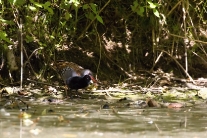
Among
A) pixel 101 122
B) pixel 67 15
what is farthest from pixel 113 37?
pixel 101 122

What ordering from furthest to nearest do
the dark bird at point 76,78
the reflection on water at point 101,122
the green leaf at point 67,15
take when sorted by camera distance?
the green leaf at point 67,15, the dark bird at point 76,78, the reflection on water at point 101,122

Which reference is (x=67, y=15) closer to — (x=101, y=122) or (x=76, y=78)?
(x=76, y=78)

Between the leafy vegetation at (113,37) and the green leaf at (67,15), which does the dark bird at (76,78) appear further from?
the green leaf at (67,15)

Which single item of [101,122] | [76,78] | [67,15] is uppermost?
[67,15]

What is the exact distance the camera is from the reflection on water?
9.74ft

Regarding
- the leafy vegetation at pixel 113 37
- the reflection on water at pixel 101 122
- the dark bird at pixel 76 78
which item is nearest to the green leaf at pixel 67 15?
the leafy vegetation at pixel 113 37

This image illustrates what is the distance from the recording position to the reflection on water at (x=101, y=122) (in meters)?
2.97

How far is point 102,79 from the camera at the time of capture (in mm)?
6367

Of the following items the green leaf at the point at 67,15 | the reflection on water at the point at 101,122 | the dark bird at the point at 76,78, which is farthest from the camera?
the green leaf at the point at 67,15

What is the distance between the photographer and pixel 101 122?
3.43m

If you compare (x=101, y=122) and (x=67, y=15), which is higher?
(x=67, y=15)

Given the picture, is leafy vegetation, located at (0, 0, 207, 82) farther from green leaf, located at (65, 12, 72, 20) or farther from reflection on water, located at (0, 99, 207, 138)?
reflection on water, located at (0, 99, 207, 138)

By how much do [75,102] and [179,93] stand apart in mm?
1505

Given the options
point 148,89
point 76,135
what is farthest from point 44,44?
point 76,135
